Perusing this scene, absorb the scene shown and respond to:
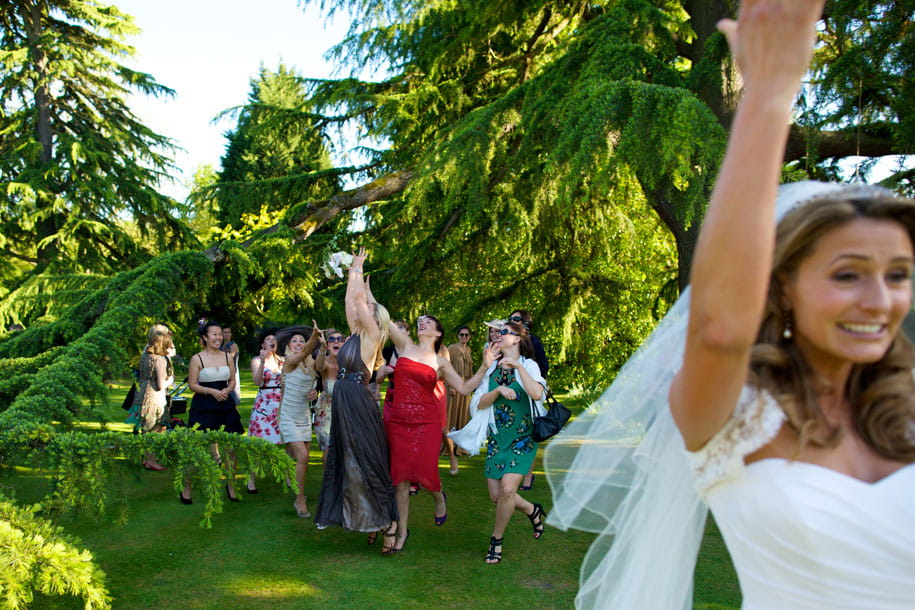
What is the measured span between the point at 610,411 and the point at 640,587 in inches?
19.7

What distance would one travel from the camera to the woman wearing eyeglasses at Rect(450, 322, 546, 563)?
683 cm

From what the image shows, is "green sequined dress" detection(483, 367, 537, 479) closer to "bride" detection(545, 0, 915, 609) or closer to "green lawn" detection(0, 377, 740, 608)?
"green lawn" detection(0, 377, 740, 608)

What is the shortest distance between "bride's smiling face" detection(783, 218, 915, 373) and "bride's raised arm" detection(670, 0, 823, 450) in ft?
1.07

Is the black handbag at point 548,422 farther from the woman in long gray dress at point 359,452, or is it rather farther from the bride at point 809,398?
the bride at point 809,398

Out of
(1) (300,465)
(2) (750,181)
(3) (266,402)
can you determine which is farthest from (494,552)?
(2) (750,181)

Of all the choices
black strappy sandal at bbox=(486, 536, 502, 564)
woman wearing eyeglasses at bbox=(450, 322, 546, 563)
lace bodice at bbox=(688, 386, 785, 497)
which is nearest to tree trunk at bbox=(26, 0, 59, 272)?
woman wearing eyeglasses at bbox=(450, 322, 546, 563)

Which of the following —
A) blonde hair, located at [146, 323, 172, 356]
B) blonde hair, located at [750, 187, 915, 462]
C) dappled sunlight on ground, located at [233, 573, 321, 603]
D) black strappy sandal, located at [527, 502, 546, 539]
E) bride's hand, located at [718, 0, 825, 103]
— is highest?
blonde hair, located at [146, 323, 172, 356]

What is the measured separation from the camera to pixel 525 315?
31.0ft

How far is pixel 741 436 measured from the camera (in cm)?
157

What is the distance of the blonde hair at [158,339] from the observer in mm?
9812

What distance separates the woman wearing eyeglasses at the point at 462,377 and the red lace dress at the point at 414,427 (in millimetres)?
3222

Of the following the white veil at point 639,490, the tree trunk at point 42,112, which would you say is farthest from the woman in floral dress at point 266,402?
the tree trunk at point 42,112

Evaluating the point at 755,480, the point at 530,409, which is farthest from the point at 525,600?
the point at 755,480

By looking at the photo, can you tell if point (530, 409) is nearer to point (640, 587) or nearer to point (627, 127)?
point (627, 127)
